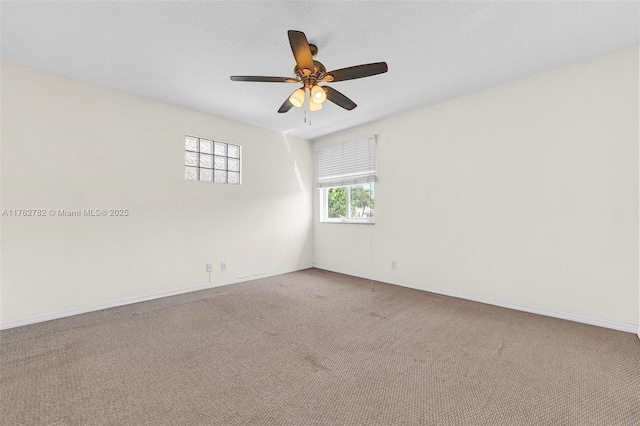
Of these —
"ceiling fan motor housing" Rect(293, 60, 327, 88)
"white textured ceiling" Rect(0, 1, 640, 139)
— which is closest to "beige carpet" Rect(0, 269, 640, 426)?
"ceiling fan motor housing" Rect(293, 60, 327, 88)

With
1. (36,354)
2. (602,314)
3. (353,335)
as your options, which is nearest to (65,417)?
(36,354)

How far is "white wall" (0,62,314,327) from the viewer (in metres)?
2.68

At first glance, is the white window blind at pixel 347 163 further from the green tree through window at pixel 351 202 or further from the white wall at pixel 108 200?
the white wall at pixel 108 200

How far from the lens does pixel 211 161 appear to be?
4.11m

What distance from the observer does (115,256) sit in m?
3.20

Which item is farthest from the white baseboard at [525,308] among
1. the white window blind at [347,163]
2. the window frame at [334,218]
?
the white window blind at [347,163]

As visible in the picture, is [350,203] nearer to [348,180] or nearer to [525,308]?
[348,180]

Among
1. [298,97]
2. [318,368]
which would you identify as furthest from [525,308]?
[298,97]

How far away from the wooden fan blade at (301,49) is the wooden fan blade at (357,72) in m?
0.18

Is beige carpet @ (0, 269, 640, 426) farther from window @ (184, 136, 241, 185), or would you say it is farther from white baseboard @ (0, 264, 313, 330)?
window @ (184, 136, 241, 185)

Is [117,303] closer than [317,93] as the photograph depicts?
No

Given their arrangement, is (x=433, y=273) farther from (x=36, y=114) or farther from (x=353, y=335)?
(x=36, y=114)

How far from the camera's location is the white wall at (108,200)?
2680 mm

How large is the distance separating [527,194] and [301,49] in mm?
2780
